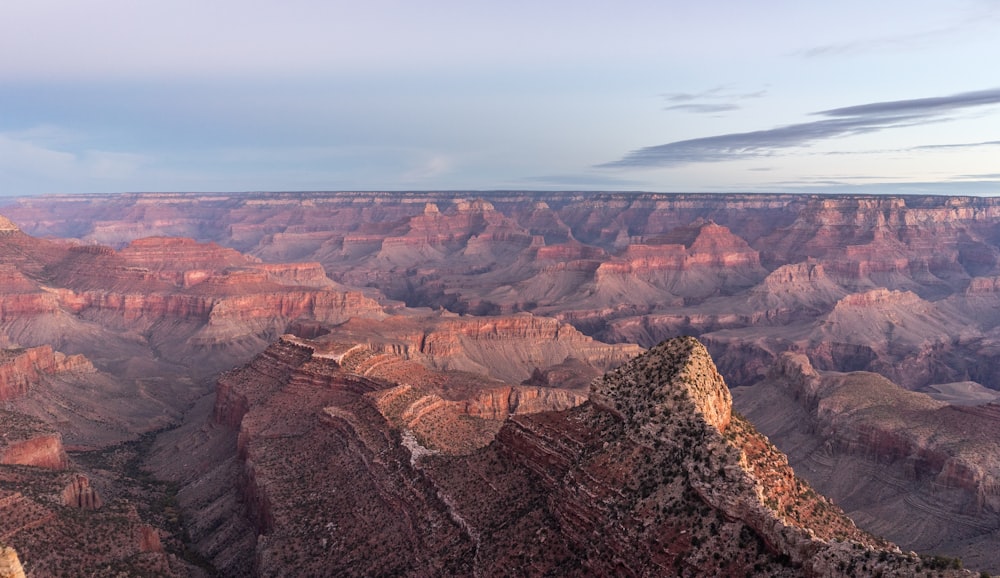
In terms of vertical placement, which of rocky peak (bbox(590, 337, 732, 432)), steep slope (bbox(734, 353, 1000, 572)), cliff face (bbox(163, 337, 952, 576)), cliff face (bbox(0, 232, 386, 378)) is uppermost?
rocky peak (bbox(590, 337, 732, 432))

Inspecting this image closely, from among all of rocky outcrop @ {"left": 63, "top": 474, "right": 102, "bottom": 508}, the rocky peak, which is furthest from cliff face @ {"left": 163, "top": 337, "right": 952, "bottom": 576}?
rocky outcrop @ {"left": 63, "top": 474, "right": 102, "bottom": 508}

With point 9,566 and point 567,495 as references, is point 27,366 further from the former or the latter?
point 567,495

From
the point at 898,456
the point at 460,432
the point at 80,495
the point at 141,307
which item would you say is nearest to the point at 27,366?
the point at 80,495

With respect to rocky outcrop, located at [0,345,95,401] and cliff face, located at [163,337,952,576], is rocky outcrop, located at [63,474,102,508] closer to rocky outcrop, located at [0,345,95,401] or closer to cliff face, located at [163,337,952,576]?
cliff face, located at [163,337,952,576]

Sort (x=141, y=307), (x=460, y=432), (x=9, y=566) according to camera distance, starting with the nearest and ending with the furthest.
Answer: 1. (x=9, y=566)
2. (x=460, y=432)
3. (x=141, y=307)

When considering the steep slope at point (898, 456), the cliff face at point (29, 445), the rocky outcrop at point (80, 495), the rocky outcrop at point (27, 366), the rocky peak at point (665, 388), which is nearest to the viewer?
the rocky peak at point (665, 388)

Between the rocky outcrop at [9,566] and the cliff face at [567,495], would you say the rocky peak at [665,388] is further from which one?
the rocky outcrop at [9,566]

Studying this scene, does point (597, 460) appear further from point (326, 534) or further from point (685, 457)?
point (326, 534)

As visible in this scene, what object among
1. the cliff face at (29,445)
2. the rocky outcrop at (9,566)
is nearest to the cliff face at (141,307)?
the cliff face at (29,445)

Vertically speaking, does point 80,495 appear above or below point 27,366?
below

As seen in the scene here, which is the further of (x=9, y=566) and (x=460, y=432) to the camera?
(x=460, y=432)
